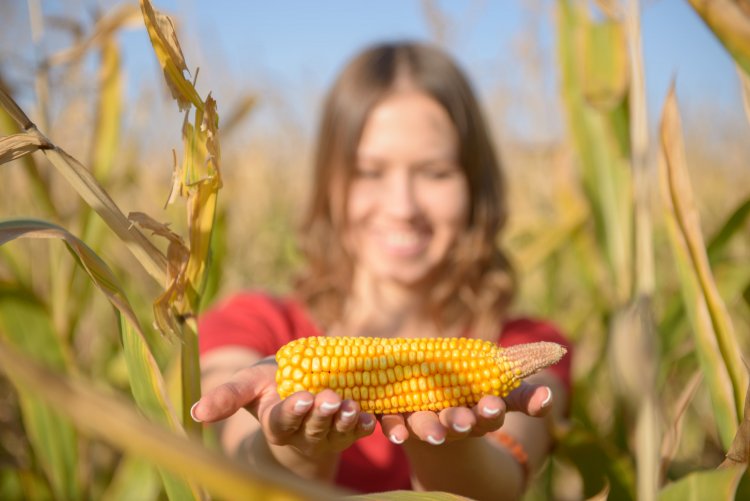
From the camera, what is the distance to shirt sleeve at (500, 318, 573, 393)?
1400 mm

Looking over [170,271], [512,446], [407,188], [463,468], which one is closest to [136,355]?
[170,271]

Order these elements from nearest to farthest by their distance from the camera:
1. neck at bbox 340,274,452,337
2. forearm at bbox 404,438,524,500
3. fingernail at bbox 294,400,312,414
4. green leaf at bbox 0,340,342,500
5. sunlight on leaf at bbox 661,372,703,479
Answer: green leaf at bbox 0,340,342,500 < fingernail at bbox 294,400,312,414 < forearm at bbox 404,438,524,500 < sunlight on leaf at bbox 661,372,703,479 < neck at bbox 340,274,452,337

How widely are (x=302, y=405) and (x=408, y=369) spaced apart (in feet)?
0.44

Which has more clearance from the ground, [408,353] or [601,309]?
[408,353]

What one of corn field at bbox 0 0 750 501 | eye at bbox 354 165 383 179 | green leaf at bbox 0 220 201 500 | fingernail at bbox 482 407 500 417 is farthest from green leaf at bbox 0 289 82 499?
fingernail at bbox 482 407 500 417

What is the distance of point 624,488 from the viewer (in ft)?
3.49

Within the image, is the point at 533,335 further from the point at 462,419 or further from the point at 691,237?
the point at 462,419

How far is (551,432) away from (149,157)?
8.44 feet

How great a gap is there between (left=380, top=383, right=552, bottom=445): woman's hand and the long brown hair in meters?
0.94

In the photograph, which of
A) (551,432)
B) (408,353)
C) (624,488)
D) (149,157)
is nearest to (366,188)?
(551,432)

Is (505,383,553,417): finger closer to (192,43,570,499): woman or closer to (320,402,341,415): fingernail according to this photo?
(320,402,341,415): fingernail

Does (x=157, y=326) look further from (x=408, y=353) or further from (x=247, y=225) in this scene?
(x=247, y=225)

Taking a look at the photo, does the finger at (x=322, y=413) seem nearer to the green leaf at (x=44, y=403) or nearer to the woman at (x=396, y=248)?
the woman at (x=396, y=248)

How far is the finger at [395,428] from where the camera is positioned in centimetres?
56
